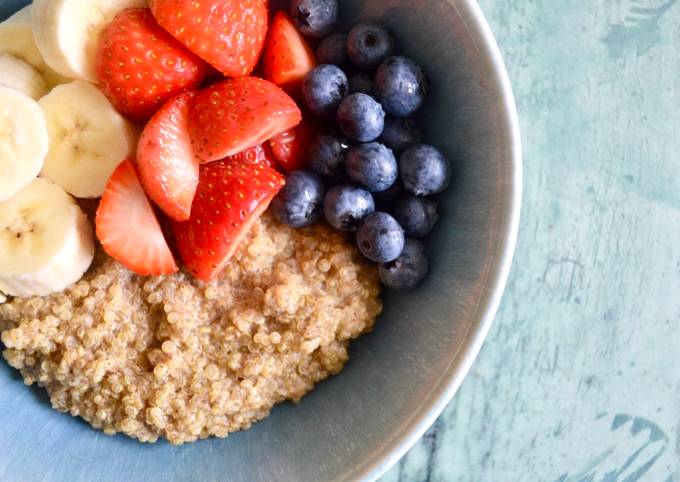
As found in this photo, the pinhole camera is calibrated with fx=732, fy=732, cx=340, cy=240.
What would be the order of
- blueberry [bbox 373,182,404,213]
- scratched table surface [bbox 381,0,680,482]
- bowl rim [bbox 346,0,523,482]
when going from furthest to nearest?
scratched table surface [bbox 381,0,680,482] → blueberry [bbox 373,182,404,213] → bowl rim [bbox 346,0,523,482]

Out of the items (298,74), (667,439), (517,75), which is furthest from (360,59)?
(667,439)

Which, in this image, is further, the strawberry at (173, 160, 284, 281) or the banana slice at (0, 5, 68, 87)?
the banana slice at (0, 5, 68, 87)

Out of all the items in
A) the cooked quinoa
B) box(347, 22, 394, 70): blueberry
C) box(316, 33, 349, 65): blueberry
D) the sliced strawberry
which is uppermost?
box(347, 22, 394, 70): blueberry

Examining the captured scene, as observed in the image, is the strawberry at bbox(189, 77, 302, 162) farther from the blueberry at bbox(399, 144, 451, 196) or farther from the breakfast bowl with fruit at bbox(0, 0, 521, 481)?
the blueberry at bbox(399, 144, 451, 196)

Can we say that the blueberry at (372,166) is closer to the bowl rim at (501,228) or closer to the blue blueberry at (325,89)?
the blue blueberry at (325,89)

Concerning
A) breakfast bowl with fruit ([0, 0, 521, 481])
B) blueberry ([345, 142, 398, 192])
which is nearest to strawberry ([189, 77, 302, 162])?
breakfast bowl with fruit ([0, 0, 521, 481])

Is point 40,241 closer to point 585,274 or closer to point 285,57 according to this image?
point 285,57

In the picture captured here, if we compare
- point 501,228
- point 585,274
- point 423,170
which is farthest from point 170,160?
point 585,274
